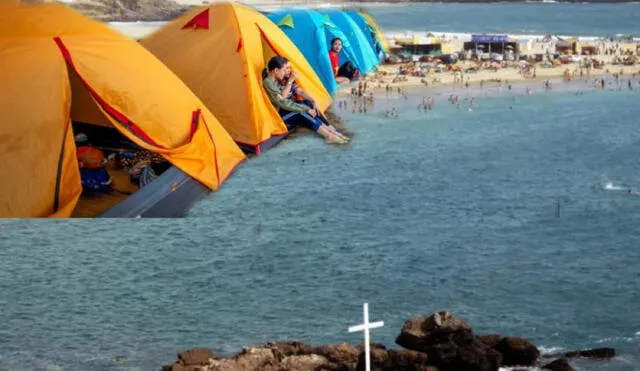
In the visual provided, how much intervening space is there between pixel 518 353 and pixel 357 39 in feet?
118

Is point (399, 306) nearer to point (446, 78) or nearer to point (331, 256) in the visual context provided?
point (331, 256)

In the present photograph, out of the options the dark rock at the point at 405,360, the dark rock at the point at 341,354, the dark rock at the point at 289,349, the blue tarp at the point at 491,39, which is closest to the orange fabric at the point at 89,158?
the dark rock at the point at 289,349

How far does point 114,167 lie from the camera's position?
20.3 m

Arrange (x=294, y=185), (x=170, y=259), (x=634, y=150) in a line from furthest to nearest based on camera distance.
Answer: (x=634, y=150)
(x=294, y=185)
(x=170, y=259)

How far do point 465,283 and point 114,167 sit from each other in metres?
9.30

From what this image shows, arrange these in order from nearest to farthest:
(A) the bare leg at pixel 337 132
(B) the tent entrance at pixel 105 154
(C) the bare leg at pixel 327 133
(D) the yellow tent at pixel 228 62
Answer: (B) the tent entrance at pixel 105 154, (D) the yellow tent at pixel 228 62, (C) the bare leg at pixel 327 133, (A) the bare leg at pixel 337 132

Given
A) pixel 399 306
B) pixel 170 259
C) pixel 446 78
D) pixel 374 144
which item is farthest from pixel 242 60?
pixel 446 78

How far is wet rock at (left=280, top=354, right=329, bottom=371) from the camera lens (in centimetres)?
1966

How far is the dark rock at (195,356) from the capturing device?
20.4 meters

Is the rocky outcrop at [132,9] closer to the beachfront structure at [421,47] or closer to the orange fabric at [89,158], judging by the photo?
the beachfront structure at [421,47]

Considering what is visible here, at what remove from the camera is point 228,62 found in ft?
88.4

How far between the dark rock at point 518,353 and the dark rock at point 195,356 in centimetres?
556

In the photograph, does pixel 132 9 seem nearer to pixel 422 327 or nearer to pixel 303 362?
pixel 422 327

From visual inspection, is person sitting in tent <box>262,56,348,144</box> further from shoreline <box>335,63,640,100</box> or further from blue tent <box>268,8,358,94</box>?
shoreline <box>335,63,640,100</box>
